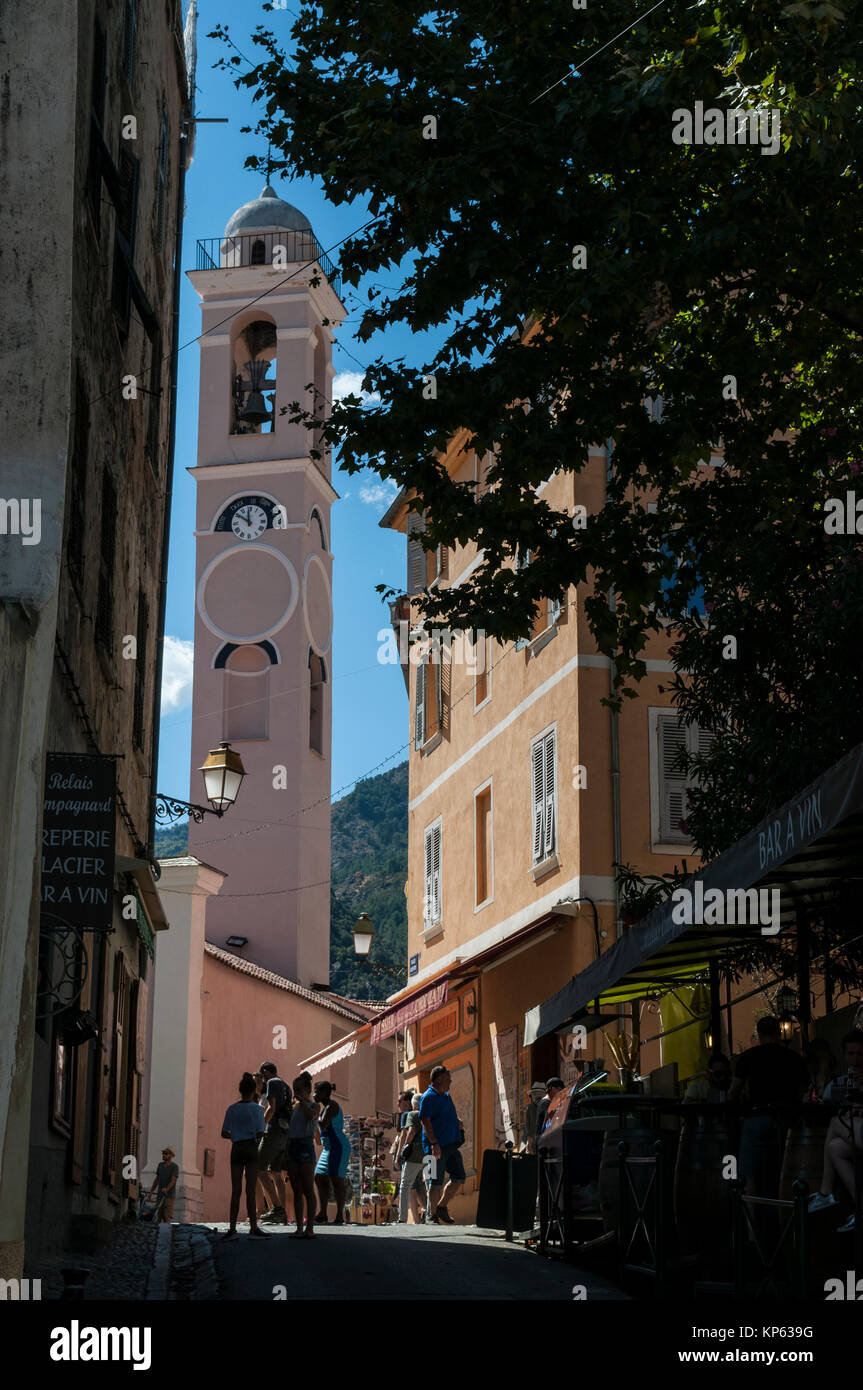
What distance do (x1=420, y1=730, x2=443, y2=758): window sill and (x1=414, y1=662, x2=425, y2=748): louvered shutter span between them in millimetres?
168

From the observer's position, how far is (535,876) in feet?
86.5

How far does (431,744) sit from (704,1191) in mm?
22971

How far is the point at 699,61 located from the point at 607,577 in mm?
3834

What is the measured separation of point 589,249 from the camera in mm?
12969

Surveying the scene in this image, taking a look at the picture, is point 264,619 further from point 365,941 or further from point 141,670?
point 141,670

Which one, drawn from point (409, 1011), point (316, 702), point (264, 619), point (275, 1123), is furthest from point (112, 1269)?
point (316, 702)

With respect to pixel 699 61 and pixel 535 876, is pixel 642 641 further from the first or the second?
pixel 535 876

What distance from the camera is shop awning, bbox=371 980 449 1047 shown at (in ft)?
88.6

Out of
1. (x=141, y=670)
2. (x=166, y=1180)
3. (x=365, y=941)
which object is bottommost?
(x=166, y=1180)

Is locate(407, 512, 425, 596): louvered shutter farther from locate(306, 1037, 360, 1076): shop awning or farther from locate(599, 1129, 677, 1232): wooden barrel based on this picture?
locate(599, 1129, 677, 1232): wooden barrel

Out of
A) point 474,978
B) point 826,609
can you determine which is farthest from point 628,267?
point 474,978

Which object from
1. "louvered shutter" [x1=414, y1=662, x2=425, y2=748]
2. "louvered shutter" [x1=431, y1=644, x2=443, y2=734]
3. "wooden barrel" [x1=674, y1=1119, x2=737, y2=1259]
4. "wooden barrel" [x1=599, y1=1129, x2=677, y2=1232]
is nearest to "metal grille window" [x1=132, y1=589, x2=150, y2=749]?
"wooden barrel" [x1=599, y1=1129, x2=677, y2=1232]

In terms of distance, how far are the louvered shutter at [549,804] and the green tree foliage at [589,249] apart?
1108 cm
